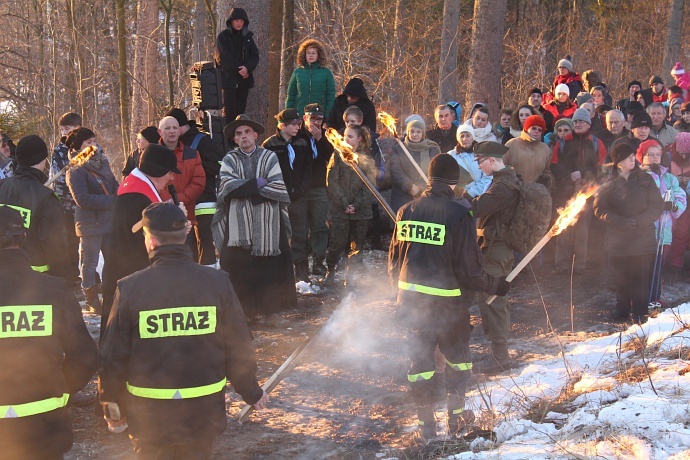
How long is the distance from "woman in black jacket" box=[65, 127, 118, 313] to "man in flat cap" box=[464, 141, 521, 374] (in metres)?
4.32

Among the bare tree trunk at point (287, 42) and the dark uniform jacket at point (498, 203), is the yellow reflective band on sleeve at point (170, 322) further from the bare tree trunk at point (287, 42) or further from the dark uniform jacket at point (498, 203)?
the bare tree trunk at point (287, 42)

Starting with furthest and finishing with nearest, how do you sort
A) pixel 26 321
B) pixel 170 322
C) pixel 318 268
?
pixel 318 268 → pixel 170 322 → pixel 26 321

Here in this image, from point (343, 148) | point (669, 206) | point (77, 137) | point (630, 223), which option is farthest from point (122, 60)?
point (630, 223)

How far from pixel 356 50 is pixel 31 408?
17531 mm

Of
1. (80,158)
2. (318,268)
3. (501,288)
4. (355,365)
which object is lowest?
(355,365)

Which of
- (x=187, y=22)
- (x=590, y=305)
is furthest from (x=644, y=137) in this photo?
(x=187, y=22)

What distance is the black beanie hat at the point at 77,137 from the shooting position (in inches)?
337

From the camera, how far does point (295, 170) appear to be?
973 centimetres

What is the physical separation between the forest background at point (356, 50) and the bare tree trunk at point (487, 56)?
0.02 metres

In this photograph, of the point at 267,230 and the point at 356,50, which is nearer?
the point at 267,230

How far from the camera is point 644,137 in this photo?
32.4ft

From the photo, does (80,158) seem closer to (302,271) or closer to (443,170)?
(302,271)

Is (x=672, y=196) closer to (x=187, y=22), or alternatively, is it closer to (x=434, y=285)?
(x=434, y=285)

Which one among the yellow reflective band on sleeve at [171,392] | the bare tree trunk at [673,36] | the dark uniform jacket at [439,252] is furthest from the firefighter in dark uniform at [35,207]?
the bare tree trunk at [673,36]
